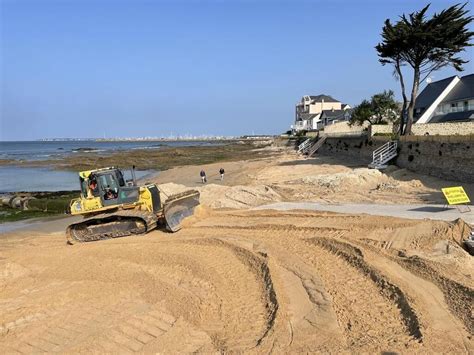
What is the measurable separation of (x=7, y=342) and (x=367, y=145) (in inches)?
1313

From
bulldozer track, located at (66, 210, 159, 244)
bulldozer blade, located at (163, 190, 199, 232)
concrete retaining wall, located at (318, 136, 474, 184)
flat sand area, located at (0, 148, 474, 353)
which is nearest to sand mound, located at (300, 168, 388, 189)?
concrete retaining wall, located at (318, 136, 474, 184)

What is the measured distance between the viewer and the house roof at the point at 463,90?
4634cm

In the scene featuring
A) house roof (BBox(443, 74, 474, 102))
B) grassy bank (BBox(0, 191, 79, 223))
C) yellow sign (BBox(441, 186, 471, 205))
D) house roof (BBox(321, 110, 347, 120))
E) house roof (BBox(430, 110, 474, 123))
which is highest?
house roof (BBox(443, 74, 474, 102))

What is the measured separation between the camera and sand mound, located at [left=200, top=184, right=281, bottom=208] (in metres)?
20.2

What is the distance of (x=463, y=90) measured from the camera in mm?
48188

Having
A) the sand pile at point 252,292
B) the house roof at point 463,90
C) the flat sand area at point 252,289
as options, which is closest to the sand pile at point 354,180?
the flat sand area at point 252,289

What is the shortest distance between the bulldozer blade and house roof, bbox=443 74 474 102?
38.9 meters

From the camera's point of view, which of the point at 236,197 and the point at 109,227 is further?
the point at 236,197

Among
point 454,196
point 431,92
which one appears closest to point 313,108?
point 431,92

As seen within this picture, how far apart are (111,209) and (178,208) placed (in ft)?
7.52

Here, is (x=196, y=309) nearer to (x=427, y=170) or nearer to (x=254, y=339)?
(x=254, y=339)

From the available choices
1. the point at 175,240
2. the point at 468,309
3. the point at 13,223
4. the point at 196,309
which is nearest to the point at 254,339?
the point at 196,309

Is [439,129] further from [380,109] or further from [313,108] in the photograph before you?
[313,108]

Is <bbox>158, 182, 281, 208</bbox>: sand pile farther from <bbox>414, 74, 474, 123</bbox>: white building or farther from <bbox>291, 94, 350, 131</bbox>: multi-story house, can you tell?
<bbox>291, 94, 350, 131</bbox>: multi-story house
